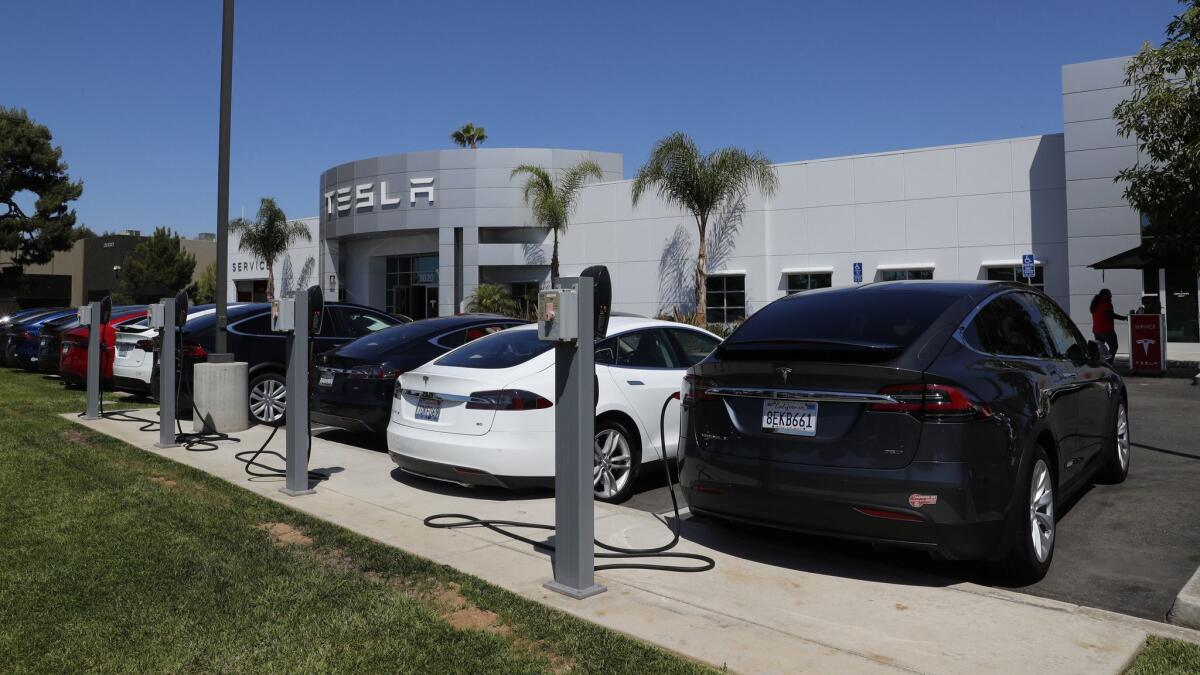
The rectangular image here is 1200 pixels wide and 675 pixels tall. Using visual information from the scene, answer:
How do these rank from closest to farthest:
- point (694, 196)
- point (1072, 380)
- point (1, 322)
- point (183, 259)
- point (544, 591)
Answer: point (544, 591) < point (1072, 380) < point (1, 322) < point (694, 196) < point (183, 259)

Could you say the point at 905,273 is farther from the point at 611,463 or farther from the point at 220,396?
the point at 611,463

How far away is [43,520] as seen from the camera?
19.0ft

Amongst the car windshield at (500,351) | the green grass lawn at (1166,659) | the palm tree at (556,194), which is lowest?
the green grass lawn at (1166,659)

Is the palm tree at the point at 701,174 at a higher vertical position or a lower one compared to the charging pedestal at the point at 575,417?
higher

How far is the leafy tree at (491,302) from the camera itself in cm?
3472

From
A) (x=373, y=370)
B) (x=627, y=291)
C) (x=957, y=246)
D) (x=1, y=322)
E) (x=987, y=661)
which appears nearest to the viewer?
(x=987, y=661)

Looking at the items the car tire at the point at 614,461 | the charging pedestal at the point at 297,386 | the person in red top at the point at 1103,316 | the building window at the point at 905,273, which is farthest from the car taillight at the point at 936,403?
the building window at the point at 905,273

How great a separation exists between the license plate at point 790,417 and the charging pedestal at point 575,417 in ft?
3.17

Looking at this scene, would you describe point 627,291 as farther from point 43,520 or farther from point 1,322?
point 43,520

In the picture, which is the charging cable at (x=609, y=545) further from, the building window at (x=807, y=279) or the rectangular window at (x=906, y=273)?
the building window at (x=807, y=279)

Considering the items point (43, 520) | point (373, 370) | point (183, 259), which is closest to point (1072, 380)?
point (373, 370)

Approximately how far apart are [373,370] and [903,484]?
18.5ft

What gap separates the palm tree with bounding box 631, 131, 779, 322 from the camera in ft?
90.5

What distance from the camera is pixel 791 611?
13.6ft
